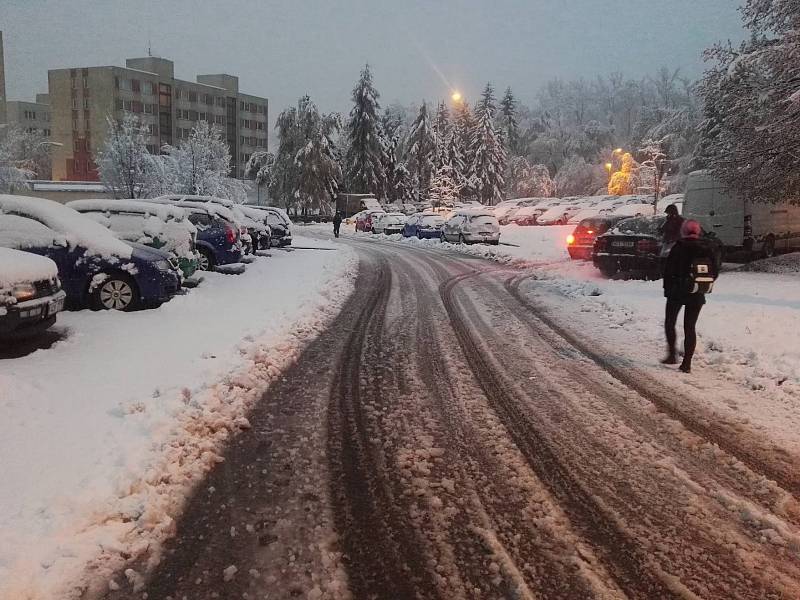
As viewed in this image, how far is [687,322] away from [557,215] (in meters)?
37.7

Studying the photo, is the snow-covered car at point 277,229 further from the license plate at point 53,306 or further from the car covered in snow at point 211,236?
the license plate at point 53,306

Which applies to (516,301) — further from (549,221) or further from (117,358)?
(549,221)

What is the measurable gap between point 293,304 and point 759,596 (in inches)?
340

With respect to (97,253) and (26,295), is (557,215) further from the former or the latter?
(26,295)

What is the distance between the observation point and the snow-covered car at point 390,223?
3591 centimetres

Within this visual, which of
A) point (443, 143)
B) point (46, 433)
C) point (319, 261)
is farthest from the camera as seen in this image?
point (443, 143)

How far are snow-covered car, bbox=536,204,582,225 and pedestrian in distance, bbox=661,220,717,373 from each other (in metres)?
36.8

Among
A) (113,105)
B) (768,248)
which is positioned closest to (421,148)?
(113,105)

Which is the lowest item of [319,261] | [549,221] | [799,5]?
[319,261]

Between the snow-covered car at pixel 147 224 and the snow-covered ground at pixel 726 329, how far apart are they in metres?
7.06

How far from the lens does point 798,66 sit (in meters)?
13.1

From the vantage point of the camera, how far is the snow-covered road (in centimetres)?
293

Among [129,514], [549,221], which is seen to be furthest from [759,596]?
[549,221]

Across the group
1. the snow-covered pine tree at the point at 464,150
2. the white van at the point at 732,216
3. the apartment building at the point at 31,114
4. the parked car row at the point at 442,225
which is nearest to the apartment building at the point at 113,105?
the apartment building at the point at 31,114
